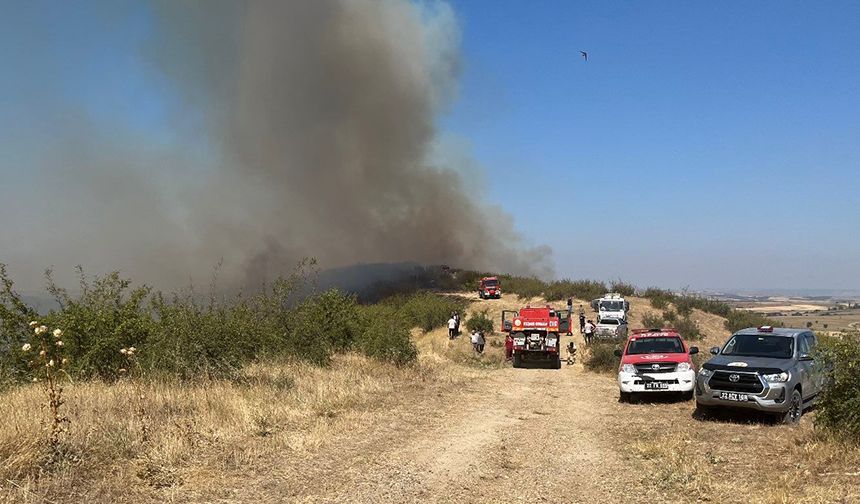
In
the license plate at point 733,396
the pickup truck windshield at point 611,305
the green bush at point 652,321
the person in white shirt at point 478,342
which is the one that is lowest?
the person in white shirt at point 478,342

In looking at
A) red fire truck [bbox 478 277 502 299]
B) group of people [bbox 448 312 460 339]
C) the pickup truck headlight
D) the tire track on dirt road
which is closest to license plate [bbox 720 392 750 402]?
the pickup truck headlight

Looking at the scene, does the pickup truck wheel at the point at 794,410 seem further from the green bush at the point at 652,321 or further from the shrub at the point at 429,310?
the shrub at the point at 429,310

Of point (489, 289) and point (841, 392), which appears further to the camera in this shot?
point (489, 289)

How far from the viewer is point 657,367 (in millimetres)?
13133

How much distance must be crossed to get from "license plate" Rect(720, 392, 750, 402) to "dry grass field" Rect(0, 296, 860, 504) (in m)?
0.42

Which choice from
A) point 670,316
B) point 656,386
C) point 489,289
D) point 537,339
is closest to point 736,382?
point 656,386

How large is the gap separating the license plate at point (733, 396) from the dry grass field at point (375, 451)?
0.42m

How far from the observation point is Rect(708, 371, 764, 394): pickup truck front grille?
10055 mm

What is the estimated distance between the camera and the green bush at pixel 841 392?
756cm

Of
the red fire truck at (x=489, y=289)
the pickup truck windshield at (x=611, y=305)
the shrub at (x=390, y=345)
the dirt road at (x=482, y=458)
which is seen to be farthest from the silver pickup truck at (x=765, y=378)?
the red fire truck at (x=489, y=289)

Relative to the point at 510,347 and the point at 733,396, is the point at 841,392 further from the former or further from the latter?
the point at 510,347

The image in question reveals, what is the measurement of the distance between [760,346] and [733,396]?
177 cm

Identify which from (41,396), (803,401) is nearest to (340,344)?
(41,396)

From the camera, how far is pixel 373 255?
191 ft
